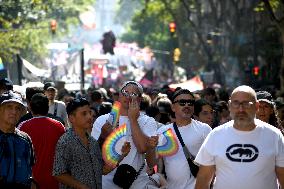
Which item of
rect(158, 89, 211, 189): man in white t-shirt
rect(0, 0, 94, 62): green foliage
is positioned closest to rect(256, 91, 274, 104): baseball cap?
rect(158, 89, 211, 189): man in white t-shirt

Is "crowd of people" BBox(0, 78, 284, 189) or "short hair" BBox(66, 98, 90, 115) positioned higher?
"short hair" BBox(66, 98, 90, 115)

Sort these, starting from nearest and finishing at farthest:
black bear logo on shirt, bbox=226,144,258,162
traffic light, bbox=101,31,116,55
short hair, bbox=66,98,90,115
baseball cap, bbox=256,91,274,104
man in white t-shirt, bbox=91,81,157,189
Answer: black bear logo on shirt, bbox=226,144,258,162
short hair, bbox=66,98,90,115
man in white t-shirt, bbox=91,81,157,189
baseball cap, bbox=256,91,274,104
traffic light, bbox=101,31,116,55

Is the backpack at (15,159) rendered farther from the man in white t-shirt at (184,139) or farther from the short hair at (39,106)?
the man in white t-shirt at (184,139)

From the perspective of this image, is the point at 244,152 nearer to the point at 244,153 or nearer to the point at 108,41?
the point at 244,153

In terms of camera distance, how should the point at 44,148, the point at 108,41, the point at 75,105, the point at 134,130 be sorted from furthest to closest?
the point at 108,41 < the point at 134,130 < the point at 44,148 < the point at 75,105

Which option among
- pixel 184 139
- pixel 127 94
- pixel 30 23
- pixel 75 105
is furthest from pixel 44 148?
pixel 30 23

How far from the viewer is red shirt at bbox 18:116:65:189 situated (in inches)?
327

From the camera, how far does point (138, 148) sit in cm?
856

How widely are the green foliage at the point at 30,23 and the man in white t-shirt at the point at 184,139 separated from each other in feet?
65.6

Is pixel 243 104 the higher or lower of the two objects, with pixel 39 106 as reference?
higher

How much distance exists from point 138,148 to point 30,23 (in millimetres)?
41997

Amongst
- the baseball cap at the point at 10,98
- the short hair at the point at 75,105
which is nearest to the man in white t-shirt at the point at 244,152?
the short hair at the point at 75,105

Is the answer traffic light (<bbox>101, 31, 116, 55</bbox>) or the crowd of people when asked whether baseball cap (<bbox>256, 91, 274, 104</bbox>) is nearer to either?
the crowd of people

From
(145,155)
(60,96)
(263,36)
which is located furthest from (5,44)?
(145,155)
